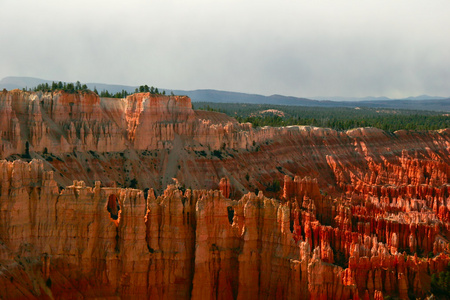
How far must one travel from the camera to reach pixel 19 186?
42031mm

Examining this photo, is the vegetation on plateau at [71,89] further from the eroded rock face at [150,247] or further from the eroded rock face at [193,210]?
the eroded rock face at [150,247]

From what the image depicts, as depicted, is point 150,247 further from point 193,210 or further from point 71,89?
point 71,89

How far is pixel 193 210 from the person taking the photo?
144 ft

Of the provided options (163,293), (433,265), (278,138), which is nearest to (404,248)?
(433,265)

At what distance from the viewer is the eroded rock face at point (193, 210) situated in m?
42.0

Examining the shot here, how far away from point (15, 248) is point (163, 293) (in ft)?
32.7

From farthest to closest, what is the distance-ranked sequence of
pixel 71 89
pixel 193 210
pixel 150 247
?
pixel 71 89
pixel 193 210
pixel 150 247

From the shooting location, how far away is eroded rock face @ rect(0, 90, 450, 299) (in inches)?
1652

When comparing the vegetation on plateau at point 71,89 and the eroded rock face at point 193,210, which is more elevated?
the vegetation on plateau at point 71,89

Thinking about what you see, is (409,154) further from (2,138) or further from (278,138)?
(2,138)

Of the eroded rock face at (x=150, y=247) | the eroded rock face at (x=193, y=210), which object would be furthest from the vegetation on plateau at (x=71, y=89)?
the eroded rock face at (x=150, y=247)

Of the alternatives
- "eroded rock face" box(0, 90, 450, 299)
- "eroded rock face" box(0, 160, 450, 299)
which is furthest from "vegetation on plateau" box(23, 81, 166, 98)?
"eroded rock face" box(0, 160, 450, 299)

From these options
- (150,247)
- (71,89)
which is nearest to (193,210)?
(150,247)

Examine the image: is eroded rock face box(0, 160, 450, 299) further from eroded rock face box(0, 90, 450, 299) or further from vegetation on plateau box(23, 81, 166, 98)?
vegetation on plateau box(23, 81, 166, 98)
